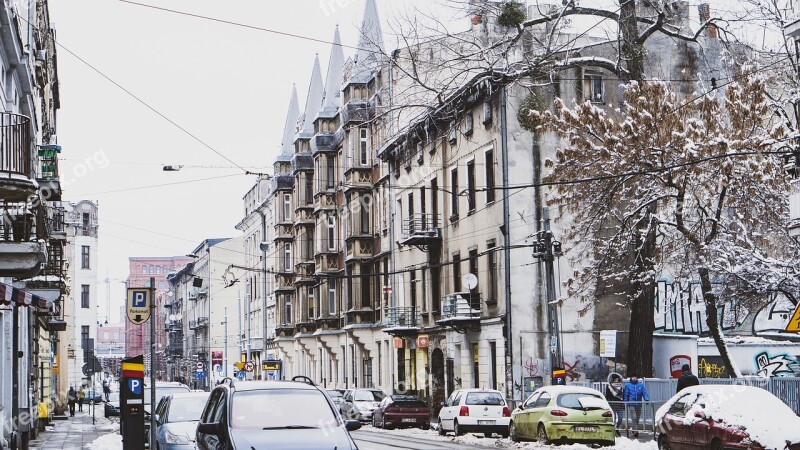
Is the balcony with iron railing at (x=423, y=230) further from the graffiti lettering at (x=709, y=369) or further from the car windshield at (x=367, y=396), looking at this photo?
the graffiti lettering at (x=709, y=369)

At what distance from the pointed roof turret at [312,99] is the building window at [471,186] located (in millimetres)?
28816

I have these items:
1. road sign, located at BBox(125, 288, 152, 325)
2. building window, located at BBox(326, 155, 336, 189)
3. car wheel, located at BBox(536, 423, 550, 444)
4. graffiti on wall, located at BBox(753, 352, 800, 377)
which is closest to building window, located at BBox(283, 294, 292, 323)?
building window, located at BBox(326, 155, 336, 189)

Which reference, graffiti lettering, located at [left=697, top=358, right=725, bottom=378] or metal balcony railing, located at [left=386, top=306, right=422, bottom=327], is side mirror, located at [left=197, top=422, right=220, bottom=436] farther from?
metal balcony railing, located at [left=386, top=306, right=422, bottom=327]

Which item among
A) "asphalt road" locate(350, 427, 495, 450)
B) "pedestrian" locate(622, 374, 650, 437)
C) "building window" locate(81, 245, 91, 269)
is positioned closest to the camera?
"asphalt road" locate(350, 427, 495, 450)

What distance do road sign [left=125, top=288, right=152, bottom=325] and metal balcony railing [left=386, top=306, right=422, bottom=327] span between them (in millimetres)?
32541

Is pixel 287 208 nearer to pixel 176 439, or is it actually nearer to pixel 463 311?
pixel 463 311

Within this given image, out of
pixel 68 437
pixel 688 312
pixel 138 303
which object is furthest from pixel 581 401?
pixel 68 437

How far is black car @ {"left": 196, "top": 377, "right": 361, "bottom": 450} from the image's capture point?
45.5 feet

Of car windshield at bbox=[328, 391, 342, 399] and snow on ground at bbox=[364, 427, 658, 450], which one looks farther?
car windshield at bbox=[328, 391, 342, 399]

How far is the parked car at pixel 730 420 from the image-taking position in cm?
1931

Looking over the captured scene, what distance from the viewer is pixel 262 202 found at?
3597 inches

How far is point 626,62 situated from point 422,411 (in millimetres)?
14580

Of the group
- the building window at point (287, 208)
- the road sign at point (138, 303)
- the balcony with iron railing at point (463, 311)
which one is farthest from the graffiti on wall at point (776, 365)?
the building window at point (287, 208)

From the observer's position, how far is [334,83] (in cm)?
7225
